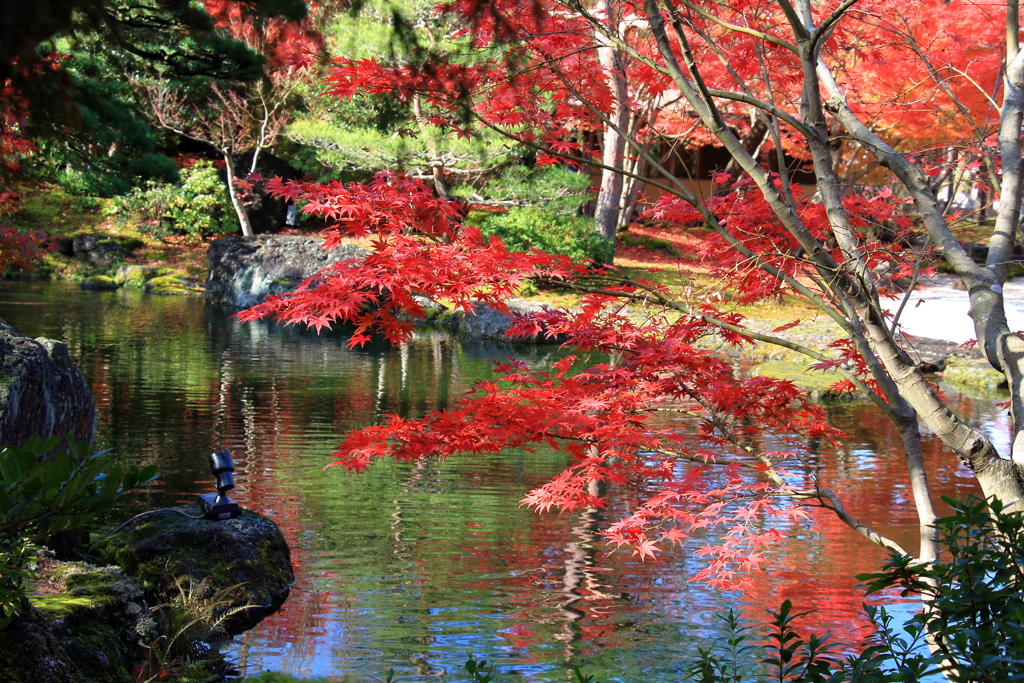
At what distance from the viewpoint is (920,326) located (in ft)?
49.7

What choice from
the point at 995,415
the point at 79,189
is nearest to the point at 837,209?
the point at 995,415

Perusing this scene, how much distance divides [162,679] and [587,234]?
15777mm

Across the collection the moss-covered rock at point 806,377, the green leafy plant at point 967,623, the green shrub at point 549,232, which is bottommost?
the moss-covered rock at point 806,377

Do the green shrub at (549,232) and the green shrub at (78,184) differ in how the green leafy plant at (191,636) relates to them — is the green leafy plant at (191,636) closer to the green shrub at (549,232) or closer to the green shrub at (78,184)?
the green shrub at (549,232)

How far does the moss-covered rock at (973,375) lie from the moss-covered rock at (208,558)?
1113 centimetres

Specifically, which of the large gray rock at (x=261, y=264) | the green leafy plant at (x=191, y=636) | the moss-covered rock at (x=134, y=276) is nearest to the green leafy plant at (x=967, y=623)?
the green leafy plant at (x=191, y=636)

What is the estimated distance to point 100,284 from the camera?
20.9 metres

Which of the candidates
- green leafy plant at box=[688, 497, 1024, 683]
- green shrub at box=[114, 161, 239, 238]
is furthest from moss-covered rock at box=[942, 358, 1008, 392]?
green shrub at box=[114, 161, 239, 238]

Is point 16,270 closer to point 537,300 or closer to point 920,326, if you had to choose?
point 537,300

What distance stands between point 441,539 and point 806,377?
8127mm

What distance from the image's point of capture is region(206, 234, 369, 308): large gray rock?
60.5 feet

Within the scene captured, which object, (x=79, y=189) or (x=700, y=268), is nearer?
(x=700, y=268)

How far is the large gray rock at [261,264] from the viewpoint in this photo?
18.4m

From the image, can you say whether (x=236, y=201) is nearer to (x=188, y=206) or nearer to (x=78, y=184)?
(x=188, y=206)
